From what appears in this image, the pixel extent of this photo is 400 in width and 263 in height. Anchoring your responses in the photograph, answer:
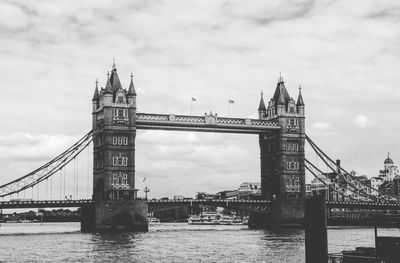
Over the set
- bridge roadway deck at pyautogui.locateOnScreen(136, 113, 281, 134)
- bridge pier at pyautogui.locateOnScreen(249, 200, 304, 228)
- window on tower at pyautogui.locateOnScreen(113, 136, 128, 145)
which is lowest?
bridge pier at pyautogui.locateOnScreen(249, 200, 304, 228)

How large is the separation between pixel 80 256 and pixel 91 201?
178 feet

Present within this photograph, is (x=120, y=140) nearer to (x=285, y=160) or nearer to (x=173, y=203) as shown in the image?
(x=173, y=203)

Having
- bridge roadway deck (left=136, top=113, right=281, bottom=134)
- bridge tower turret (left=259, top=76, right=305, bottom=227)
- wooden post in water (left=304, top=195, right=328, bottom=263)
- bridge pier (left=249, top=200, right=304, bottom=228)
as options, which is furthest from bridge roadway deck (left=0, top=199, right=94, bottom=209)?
wooden post in water (left=304, top=195, right=328, bottom=263)

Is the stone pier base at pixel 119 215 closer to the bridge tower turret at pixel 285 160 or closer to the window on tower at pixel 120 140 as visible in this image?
the window on tower at pixel 120 140

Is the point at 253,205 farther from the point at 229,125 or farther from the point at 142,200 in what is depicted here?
the point at 142,200

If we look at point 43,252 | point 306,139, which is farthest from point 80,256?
point 306,139

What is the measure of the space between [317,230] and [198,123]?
91982mm

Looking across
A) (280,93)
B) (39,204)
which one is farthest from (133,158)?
(280,93)

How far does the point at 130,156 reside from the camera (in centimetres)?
12331

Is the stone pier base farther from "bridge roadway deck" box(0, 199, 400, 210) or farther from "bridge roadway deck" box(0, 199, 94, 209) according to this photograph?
"bridge roadway deck" box(0, 199, 94, 209)

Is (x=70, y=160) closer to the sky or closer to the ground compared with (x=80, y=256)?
closer to the sky

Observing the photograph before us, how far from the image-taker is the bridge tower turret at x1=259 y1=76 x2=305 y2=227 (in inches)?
5261

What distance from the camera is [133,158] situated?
124m

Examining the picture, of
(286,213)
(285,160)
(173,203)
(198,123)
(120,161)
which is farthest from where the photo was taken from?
(285,160)
